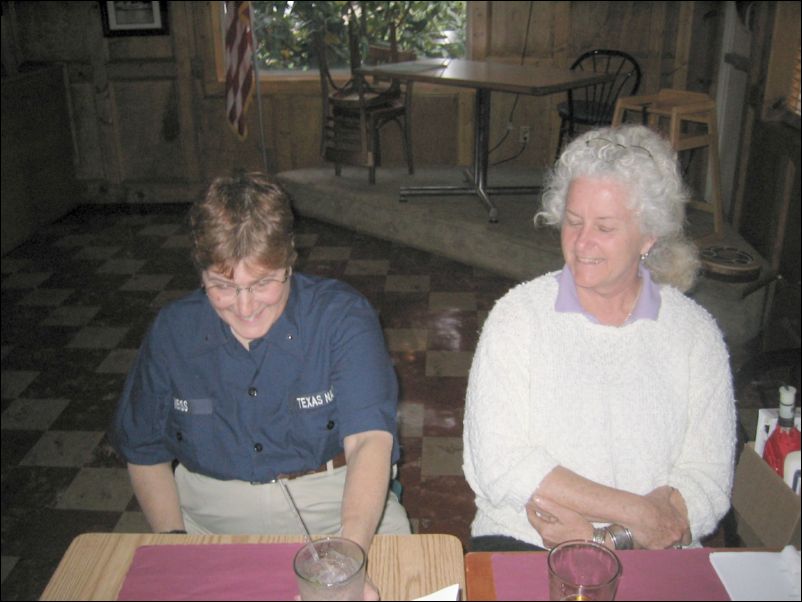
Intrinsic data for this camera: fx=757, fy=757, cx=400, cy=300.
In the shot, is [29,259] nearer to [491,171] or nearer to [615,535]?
[491,171]

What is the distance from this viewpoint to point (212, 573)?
1.10 meters

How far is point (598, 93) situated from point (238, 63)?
2.47 metres

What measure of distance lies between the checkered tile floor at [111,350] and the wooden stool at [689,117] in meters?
1.14

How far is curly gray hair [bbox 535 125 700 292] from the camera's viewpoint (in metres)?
1.45

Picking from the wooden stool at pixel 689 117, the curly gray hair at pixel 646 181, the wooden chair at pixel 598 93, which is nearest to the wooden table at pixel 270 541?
the curly gray hair at pixel 646 181

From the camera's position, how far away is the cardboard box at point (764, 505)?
104 cm

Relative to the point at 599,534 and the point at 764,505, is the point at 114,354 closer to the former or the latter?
the point at 599,534

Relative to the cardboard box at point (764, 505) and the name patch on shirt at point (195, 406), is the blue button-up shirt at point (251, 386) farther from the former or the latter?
the cardboard box at point (764, 505)

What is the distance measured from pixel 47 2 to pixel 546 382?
17.6ft

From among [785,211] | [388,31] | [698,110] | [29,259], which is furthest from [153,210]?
[785,211]

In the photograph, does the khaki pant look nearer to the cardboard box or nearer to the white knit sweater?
the white knit sweater

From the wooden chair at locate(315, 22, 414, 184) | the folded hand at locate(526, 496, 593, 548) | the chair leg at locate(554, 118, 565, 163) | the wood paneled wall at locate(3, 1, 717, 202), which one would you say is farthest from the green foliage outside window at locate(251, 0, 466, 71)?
the folded hand at locate(526, 496, 593, 548)

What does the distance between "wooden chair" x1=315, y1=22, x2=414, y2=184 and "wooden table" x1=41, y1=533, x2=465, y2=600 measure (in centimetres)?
385

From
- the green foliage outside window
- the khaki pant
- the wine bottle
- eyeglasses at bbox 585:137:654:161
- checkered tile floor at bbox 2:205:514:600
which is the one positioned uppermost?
the green foliage outside window
